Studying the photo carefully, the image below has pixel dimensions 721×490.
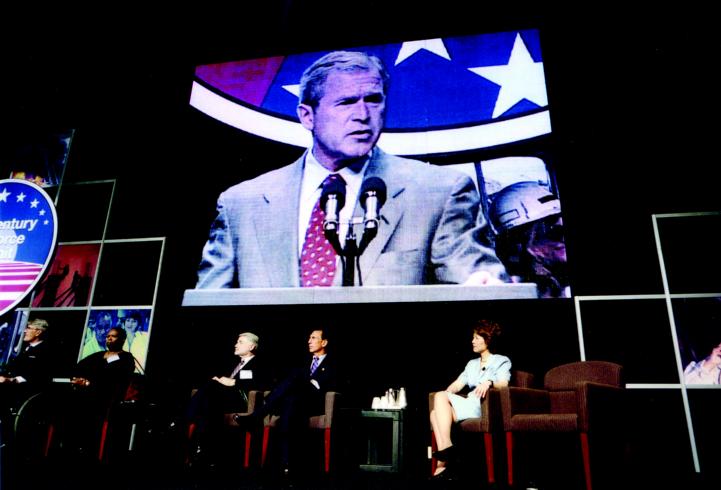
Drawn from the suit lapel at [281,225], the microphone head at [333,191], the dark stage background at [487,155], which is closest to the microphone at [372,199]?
the microphone head at [333,191]

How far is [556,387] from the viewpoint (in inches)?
132

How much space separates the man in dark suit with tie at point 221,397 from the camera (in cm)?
362

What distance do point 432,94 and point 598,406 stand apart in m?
2.88

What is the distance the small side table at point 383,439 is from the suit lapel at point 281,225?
1.22m

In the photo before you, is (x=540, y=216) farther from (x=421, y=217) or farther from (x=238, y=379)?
(x=238, y=379)

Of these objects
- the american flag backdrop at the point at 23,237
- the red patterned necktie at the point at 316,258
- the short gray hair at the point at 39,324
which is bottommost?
the american flag backdrop at the point at 23,237

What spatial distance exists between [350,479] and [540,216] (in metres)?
2.35

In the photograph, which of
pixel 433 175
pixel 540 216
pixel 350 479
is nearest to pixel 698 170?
pixel 540 216

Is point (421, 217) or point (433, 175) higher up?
point (433, 175)

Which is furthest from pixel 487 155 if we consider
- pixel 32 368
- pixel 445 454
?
pixel 32 368

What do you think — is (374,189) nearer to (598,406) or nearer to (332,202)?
(332,202)

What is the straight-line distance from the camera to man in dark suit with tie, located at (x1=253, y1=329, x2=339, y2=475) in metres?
3.27

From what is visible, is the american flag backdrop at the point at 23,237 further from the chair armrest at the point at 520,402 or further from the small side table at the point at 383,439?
the small side table at the point at 383,439

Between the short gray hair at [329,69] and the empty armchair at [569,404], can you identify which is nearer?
the empty armchair at [569,404]
